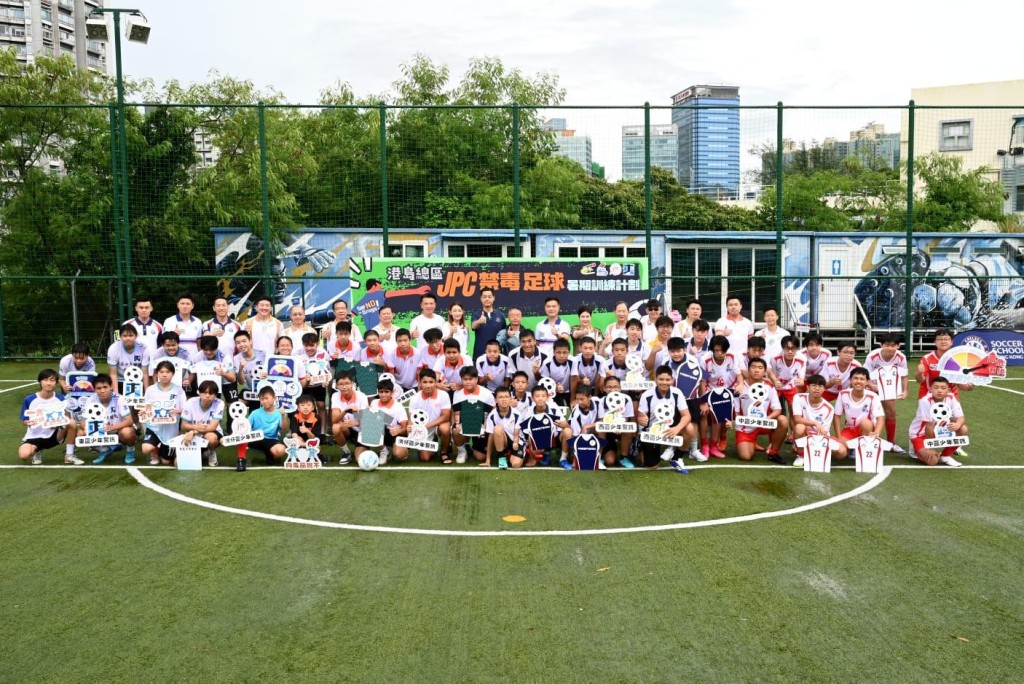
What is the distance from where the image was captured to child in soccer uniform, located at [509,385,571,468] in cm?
941

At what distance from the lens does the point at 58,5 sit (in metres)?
89.1

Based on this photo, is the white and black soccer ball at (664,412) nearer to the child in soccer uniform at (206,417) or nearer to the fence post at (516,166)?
the child in soccer uniform at (206,417)

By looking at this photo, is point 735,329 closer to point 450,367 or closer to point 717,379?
point 717,379

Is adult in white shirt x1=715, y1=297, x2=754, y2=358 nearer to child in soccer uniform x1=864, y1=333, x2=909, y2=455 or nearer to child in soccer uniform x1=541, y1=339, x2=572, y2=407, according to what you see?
child in soccer uniform x1=864, y1=333, x2=909, y2=455

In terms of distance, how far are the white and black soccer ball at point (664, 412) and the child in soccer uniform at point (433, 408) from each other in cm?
225

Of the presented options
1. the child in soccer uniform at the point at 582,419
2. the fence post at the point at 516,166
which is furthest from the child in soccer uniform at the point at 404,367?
the fence post at the point at 516,166

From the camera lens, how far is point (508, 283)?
1339 centimetres

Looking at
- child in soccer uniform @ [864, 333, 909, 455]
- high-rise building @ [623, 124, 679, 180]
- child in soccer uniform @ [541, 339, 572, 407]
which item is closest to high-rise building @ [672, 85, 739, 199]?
high-rise building @ [623, 124, 679, 180]

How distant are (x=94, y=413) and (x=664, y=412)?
6163 mm

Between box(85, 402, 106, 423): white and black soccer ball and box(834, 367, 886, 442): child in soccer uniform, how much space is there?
26.3ft

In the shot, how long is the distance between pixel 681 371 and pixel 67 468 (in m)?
6.73

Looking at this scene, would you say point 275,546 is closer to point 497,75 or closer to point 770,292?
point 770,292

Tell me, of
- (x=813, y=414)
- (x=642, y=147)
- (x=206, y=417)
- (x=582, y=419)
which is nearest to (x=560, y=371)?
(x=582, y=419)

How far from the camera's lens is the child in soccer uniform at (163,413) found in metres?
9.46
